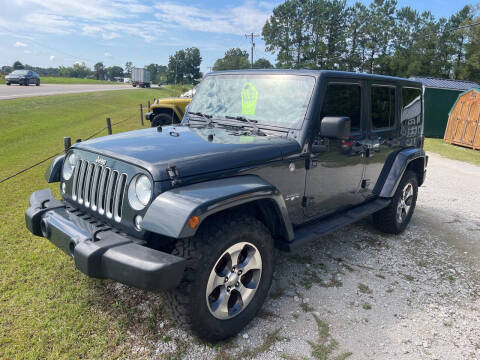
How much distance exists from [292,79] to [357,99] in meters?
0.84

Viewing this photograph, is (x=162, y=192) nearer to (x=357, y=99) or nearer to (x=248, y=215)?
(x=248, y=215)

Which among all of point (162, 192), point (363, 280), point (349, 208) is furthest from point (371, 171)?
point (162, 192)

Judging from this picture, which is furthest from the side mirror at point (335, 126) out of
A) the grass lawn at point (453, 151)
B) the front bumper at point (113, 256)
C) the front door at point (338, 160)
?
the grass lawn at point (453, 151)

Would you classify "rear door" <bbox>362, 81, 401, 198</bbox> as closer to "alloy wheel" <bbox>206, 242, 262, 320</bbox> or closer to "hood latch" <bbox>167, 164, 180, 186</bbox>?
"alloy wheel" <bbox>206, 242, 262, 320</bbox>

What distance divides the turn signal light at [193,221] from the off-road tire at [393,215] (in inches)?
127

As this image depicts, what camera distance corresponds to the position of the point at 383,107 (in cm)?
419

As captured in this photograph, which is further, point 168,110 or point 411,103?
point 168,110

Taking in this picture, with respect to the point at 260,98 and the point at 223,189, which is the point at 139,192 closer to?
the point at 223,189

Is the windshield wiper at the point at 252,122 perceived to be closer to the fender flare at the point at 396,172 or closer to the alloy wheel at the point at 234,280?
the alloy wheel at the point at 234,280

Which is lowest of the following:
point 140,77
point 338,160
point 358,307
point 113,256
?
point 358,307

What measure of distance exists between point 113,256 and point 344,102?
102 inches

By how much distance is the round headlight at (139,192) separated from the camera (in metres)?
2.38

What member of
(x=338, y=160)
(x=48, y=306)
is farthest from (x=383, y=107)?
(x=48, y=306)

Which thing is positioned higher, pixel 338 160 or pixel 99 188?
pixel 338 160
